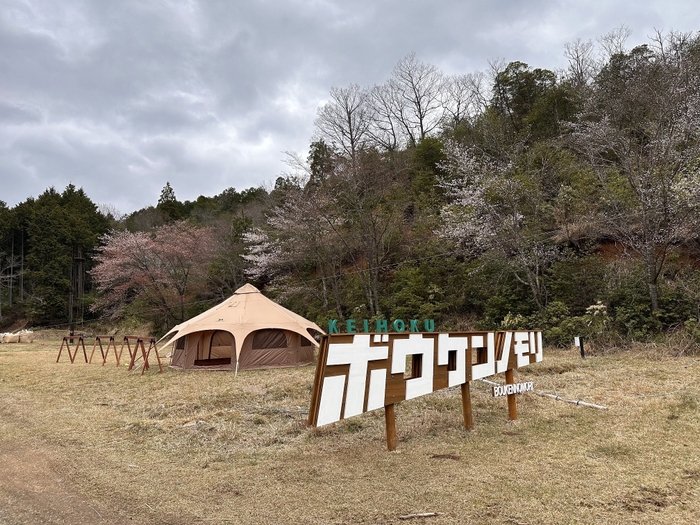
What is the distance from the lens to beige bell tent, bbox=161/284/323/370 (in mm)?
11773

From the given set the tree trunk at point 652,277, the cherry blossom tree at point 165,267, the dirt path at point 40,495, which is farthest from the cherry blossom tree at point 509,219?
the cherry blossom tree at point 165,267

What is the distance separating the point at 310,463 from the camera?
429 cm

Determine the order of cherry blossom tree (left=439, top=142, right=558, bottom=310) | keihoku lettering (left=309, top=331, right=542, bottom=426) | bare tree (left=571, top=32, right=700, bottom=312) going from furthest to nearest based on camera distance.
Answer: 1. cherry blossom tree (left=439, top=142, right=558, bottom=310)
2. bare tree (left=571, top=32, right=700, bottom=312)
3. keihoku lettering (left=309, top=331, right=542, bottom=426)

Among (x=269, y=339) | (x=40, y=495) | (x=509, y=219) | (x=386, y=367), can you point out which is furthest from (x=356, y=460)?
(x=509, y=219)

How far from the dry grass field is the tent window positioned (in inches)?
163

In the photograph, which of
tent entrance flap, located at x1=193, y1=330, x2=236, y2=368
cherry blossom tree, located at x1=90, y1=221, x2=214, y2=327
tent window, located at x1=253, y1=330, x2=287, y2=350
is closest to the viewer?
tent window, located at x1=253, y1=330, x2=287, y2=350

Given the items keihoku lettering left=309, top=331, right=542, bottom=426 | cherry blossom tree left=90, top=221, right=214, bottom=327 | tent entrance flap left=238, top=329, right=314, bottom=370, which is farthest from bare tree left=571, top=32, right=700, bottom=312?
cherry blossom tree left=90, top=221, right=214, bottom=327

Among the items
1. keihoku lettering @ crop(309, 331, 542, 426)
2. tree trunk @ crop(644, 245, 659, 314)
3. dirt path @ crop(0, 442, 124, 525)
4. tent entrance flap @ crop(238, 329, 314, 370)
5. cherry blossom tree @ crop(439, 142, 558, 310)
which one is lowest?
dirt path @ crop(0, 442, 124, 525)

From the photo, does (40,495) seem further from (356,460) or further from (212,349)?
(212,349)

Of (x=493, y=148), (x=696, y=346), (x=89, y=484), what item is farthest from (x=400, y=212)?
(x=89, y=484)

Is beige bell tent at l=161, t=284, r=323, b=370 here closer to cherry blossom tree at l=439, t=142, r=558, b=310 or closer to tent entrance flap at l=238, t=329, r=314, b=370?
tent entrance flap at l=238, t=329, r=314, b=370

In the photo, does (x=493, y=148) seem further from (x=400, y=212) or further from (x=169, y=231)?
(x=169, y=231)

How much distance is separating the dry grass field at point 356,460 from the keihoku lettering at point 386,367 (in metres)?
0.64

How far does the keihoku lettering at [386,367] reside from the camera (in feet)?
12.0
